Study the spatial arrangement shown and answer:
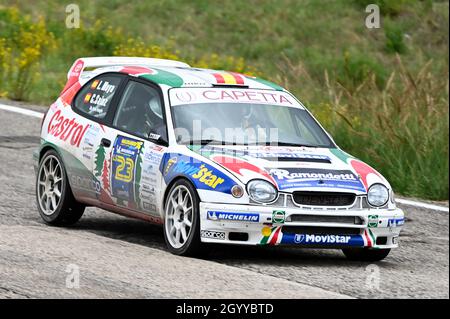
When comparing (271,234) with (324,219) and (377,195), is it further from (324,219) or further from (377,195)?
(377,195)

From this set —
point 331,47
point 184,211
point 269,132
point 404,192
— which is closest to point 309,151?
point 269,132

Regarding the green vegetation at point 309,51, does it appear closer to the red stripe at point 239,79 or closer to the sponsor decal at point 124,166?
the red stripe at point 239,79

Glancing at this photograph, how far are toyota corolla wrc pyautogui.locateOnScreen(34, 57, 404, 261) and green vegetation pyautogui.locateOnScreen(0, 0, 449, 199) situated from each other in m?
4.21

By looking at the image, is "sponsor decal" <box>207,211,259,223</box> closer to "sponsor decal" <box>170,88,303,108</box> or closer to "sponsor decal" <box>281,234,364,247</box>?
"sponsor decal" <box>281,234,364,247</box>

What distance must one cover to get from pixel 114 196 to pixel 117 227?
1005 millimetres

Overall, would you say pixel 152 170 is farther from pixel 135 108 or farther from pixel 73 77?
pixel 73 77

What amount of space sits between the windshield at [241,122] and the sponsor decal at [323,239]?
1083 mm

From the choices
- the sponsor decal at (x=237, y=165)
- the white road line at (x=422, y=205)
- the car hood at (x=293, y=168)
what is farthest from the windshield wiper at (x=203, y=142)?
the white road line at (x=422, y=205)

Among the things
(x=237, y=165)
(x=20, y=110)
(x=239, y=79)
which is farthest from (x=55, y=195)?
(x=20, y=110)

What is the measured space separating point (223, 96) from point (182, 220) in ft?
4.76

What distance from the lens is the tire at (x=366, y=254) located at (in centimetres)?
1080

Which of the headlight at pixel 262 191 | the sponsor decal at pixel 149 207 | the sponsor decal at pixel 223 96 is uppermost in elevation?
the sponsor decal at pixel 223 96

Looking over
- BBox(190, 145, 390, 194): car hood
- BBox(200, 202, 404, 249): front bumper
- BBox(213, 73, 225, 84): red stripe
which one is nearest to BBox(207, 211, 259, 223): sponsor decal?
BBox(200, 202, 404, 249): front bumper

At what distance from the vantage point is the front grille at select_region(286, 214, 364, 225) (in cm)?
1009
